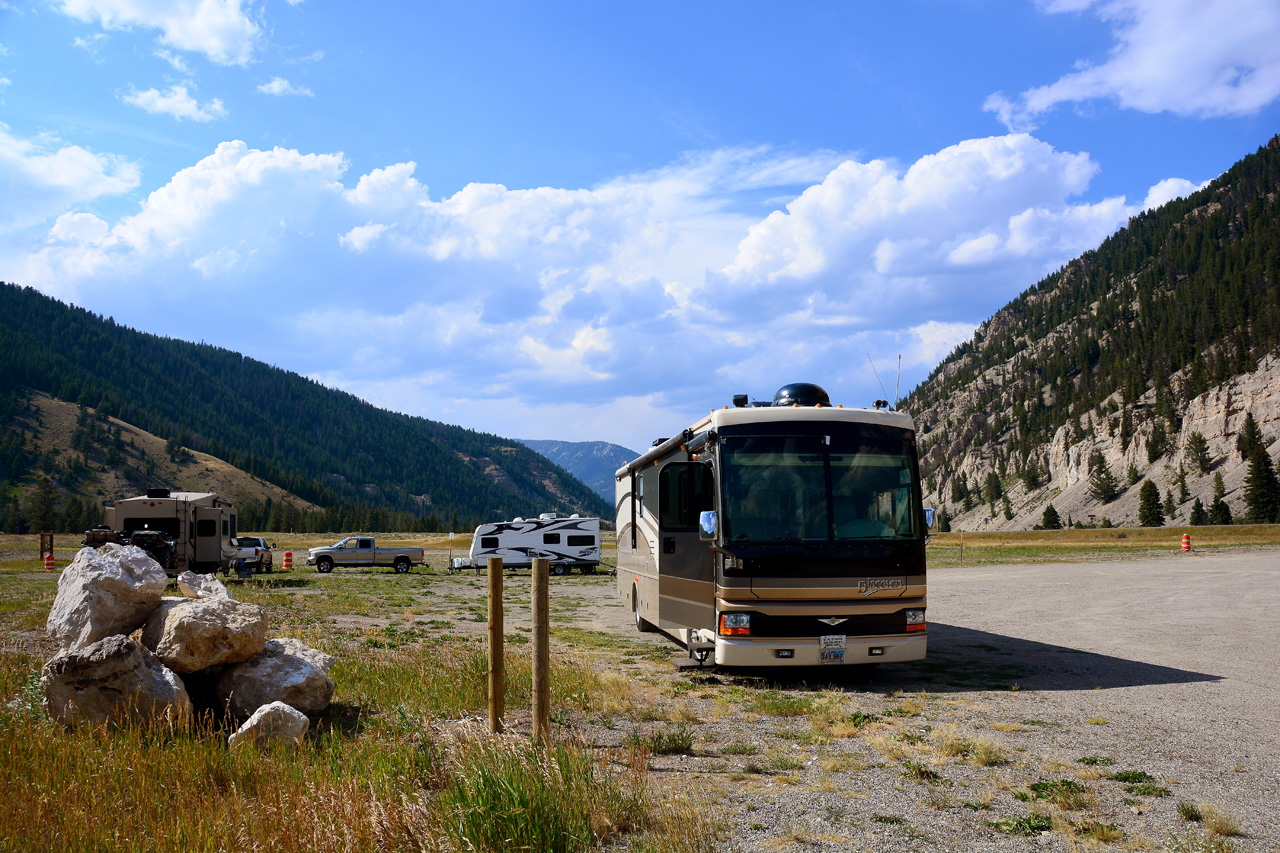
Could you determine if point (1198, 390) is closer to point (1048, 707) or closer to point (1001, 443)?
point (1001, 443)

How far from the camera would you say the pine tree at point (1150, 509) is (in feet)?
344

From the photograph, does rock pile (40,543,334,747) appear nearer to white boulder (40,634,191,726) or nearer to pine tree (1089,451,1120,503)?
white boulder (40,634,191,726)

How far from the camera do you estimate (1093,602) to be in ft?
67.5

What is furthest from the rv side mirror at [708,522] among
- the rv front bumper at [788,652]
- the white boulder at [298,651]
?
the white boulder at [298,651]

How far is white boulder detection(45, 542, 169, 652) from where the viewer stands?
290 inches

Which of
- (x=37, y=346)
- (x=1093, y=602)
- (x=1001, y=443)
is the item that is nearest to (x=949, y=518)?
(x=1001, y=443)

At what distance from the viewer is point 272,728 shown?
6.35 metres

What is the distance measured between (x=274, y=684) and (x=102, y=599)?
1.79 meters

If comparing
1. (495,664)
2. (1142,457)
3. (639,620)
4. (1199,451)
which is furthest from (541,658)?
(1142,457)

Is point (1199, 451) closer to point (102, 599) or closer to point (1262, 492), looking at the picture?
point (1262, 492)

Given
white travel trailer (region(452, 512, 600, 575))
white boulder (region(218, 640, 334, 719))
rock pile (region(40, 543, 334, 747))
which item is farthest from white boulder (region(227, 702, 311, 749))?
white travel trailer (region(452, 512, 600, 575))

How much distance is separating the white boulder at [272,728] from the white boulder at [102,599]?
6.38ft

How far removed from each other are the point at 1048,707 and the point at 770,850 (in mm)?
5376

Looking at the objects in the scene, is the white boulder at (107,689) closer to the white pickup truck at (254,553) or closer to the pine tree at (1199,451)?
the white pickup truck at (254,553)
